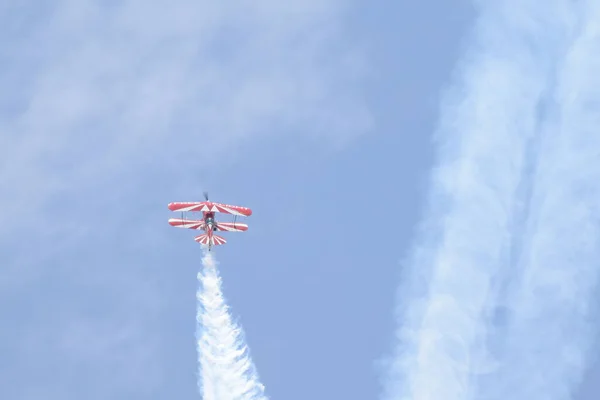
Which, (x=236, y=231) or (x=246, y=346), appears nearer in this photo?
(x=246, y=346)

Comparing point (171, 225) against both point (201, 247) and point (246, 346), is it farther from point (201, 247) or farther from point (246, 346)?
point (246, 346)

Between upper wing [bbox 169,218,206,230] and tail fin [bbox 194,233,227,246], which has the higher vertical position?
upper wing [bbox 169,218,206,230]

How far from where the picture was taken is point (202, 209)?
96.1 metres

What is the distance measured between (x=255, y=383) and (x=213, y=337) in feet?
15.3

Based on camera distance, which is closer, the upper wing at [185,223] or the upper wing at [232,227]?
the upper wing at [185,223]

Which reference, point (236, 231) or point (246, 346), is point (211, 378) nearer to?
point (246, 346)

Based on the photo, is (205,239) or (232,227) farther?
(232,227)

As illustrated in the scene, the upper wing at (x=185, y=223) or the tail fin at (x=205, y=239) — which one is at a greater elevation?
the upper wing at (x=185, y=223)

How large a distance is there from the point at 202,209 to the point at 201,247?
8.97 ft

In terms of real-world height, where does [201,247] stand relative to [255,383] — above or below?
above

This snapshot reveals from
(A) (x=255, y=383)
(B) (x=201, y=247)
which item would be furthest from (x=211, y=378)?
(B) (x=201, y=247)

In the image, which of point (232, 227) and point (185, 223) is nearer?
point (185, 223)

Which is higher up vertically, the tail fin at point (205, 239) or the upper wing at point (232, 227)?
the upper wing at point (232, 227)

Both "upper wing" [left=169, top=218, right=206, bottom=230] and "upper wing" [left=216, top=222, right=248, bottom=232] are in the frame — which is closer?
"upper wing" [left=169, top=218, right=206, bottom=230]
